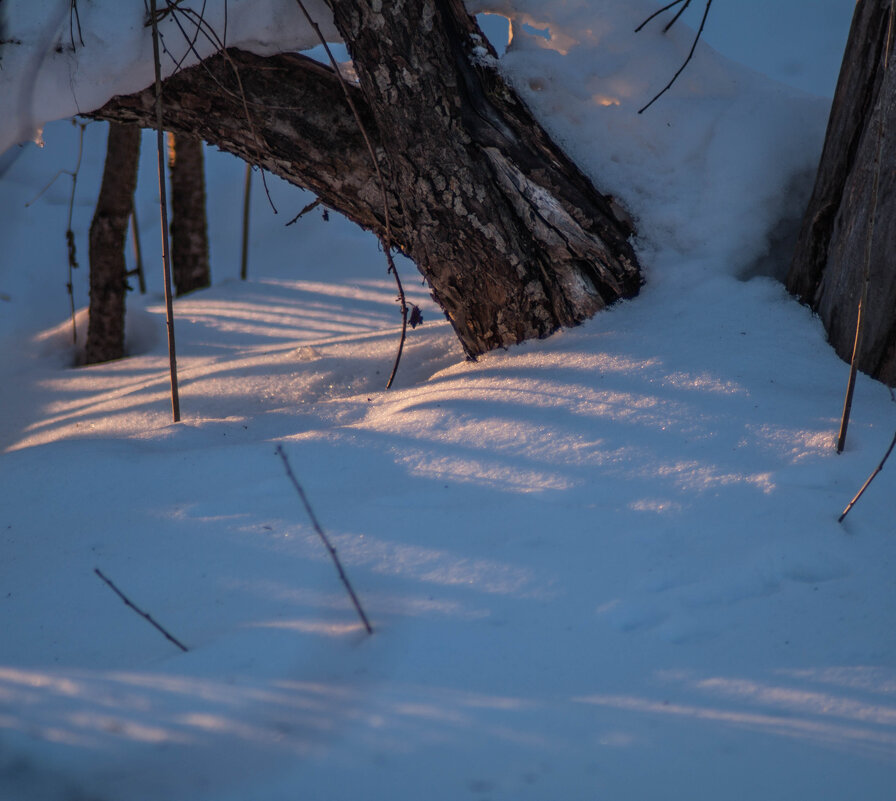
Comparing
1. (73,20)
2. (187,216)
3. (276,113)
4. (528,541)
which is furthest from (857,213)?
(187,216)

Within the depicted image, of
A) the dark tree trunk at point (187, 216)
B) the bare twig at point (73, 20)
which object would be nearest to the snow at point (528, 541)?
the bare twig at point (73, 20)

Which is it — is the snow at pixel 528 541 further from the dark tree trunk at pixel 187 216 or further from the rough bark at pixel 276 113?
the dark tree trunk at pixel 187 216

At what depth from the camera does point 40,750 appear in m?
0.94

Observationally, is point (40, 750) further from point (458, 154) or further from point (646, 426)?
point (458, 154)

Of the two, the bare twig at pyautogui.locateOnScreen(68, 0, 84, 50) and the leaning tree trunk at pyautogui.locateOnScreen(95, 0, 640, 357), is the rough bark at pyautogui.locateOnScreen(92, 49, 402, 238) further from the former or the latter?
the bare twig at pyautogui.locateOnScreen(68, 0, 84, 50)

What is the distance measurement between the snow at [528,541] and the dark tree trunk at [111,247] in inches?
42.4

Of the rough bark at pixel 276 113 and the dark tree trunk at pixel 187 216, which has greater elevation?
the rough bark at pixel 276 113

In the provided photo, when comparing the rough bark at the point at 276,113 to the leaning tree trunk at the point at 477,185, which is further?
the rough bark at the point at 276,113

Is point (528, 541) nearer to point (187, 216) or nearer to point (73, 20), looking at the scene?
point (73, 20)

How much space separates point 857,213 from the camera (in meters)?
1.60

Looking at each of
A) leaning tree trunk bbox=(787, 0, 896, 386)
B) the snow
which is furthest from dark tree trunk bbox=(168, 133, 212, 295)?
leaning tree trunk bbox=(787, 0, 896, 386)

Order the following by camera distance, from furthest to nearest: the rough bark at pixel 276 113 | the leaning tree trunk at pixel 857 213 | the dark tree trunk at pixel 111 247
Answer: the dark tree trunk at pixel 111 247 < the rough bark at pixel 276 113 < the leaning tree trunk at pixel 857 213

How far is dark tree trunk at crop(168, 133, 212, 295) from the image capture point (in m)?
4.27

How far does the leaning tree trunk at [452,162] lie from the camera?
1714 millimetres
